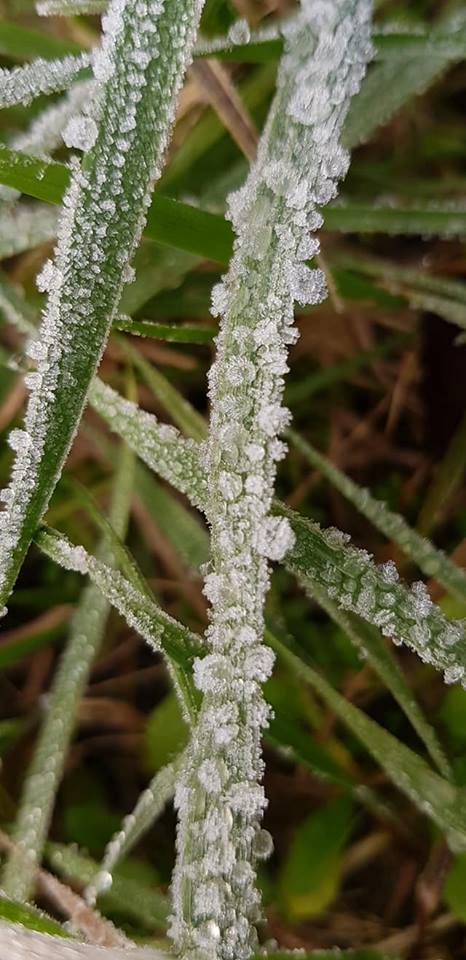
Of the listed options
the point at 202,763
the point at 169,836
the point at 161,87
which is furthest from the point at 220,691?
the point at 169,836

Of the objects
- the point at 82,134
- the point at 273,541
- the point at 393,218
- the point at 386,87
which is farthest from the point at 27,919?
the point at 386,87

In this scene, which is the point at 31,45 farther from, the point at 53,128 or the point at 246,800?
the point at 246,800

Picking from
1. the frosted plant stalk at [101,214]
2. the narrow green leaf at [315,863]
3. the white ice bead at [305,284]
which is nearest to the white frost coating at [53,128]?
the frosted plant stalk at [101,214]

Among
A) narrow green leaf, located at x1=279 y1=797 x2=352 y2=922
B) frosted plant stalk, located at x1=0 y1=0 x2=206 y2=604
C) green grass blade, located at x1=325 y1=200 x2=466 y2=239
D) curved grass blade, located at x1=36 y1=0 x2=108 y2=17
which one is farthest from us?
narrow green leaf, located at x1=279 y1=797 x2=352 y2=922

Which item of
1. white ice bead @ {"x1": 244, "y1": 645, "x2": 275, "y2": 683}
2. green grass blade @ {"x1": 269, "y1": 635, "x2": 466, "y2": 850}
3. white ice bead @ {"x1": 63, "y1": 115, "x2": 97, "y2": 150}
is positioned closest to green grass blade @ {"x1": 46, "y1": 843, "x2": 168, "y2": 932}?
green grass blade @ {"x1": 269, "y1": 635, "x2": 466, "y2": 850}

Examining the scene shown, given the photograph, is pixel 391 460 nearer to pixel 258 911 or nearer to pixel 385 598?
pixel 385 598

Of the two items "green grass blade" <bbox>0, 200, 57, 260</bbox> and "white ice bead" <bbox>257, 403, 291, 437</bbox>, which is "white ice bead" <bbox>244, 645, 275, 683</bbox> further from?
"green grass blade" <bbox>0, 200, 57, 260</bbox>

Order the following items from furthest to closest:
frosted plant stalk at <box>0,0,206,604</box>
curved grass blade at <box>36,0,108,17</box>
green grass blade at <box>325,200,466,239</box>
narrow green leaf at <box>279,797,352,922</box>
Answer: narrow green leaf at <box>279,797,352,922</box> → green grass blade at <box>325,200,466,239</box> → curved grass blade at <box>36,0,108,17</box> → frosted plant stalk at <box>0,0,206,604</box>
